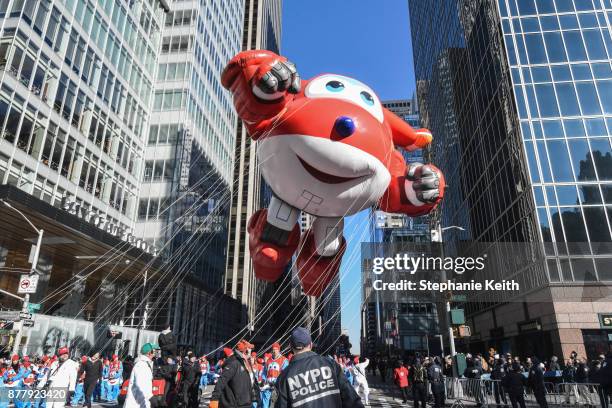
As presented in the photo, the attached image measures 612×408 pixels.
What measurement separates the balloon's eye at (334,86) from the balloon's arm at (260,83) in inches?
29.2

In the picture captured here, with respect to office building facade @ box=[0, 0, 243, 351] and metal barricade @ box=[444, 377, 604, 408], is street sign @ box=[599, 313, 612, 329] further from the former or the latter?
office building facade @ box=[0, 0, 243, 351]

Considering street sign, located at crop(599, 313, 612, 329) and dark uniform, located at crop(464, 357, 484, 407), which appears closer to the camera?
dark uniform, located at crop(464, 357, 484, 407)

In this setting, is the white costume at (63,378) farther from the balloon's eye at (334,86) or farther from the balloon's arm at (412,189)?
the balloon's eye at (334,86)

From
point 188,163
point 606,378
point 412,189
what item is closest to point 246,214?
point 188,163

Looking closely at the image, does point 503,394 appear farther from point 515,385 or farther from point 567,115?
point 567,115

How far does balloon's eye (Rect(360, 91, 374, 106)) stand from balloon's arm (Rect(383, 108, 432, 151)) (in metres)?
0.74

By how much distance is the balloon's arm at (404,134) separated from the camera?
8594mm

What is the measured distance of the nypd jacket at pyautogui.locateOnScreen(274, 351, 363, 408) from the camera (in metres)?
3.11

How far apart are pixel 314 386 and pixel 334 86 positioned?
5582mm

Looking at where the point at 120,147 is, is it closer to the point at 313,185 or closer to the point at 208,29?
the point at 208,29

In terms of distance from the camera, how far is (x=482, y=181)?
3466 cm

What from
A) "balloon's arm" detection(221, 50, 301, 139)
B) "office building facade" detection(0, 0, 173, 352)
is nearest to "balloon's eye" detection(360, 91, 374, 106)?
"balloon's arm" detection(221, 50, 301, 139)

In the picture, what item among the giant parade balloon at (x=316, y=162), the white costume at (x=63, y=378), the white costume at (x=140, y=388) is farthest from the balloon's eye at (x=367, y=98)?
the white costume at (x=63, y=378)

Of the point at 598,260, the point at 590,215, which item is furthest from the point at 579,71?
the point at 598,260
